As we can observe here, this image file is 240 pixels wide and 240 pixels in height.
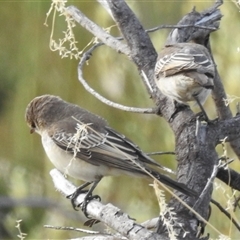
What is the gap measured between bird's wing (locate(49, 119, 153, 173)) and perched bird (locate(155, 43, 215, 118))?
195 mm

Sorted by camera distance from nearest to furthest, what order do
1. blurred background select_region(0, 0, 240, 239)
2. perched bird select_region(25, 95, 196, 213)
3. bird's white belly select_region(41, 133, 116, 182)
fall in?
1. perched bird select_region(25, 95, 196, 213)
2. bird's white belly select_region(41, 133, 116, 182)
3. blurred background select_region(0, 0, 240, 239)

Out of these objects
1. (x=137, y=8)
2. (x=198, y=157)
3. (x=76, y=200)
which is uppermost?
(x=137, y=8)

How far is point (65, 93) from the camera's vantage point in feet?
8.20

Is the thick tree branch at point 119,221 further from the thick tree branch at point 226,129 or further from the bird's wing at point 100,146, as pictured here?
the thick tree branch at point 226,129

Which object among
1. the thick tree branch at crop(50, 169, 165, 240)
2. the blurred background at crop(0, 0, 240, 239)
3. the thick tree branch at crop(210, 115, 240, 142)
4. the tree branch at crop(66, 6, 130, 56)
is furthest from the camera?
the blurred background at crop(0, 0, 240, 239)

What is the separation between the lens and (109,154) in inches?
72.9

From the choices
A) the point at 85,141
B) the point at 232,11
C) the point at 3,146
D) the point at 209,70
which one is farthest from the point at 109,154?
the point at 232,11

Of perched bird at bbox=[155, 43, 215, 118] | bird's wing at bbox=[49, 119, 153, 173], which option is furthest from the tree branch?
bird's wing at bbox=[49, 119, 153, 173]

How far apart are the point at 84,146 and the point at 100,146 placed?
44 mm

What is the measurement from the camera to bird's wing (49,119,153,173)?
1774 millimetres

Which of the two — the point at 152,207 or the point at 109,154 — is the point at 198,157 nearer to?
the point at 109,154

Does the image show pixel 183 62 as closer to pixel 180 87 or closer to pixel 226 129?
pixel 180 87

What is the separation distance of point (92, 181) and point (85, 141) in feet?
0.41

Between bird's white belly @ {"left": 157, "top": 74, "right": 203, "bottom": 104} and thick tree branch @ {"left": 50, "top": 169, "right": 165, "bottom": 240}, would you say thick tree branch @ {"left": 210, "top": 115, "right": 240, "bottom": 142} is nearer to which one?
bird's white belly @ {"left": 157, "top": 74, "right": 203, "bottom": 104}
